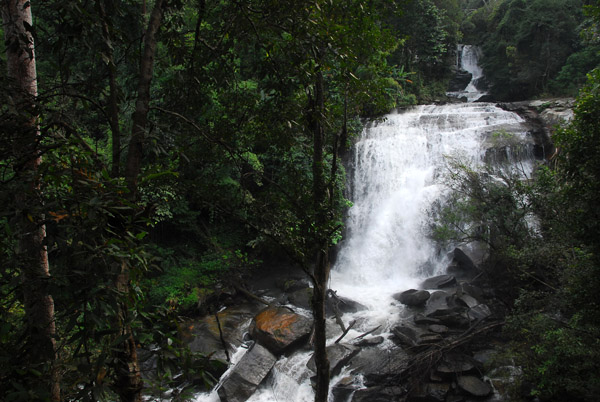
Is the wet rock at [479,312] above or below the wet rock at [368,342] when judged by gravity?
above

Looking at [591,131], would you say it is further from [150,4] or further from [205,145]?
[150,4]

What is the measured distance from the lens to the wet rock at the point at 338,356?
809cm

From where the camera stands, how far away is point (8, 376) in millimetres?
1773

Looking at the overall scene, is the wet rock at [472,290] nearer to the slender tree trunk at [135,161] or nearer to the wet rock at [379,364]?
the wet rock at [379,364]

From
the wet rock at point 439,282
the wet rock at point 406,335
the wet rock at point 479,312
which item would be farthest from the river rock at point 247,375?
the wet rock at point 439,282

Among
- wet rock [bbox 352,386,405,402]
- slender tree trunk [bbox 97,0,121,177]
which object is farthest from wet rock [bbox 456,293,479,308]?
slender tree trunk [bbox 97,0,121,177]

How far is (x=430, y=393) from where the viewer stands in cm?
709

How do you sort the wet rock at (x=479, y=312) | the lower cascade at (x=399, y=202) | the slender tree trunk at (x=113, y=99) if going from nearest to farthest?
the slender tree trunk at (x=113, y=99), the wet rock at (x=479, y=312), the lower cascade at (x=399, y=202)

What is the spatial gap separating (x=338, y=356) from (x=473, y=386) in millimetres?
2696

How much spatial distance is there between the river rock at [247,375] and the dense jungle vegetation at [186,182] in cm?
294

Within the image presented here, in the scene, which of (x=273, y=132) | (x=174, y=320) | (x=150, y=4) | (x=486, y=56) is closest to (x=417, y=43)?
(x=486, y=56)

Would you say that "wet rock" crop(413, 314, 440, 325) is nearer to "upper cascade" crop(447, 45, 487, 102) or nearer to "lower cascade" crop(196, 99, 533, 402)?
"lower cascade" crop(196, 99, 533, 402)

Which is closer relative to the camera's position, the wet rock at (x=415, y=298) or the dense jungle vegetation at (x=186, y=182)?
the dense jungle vegetation at (x=186, y=182)

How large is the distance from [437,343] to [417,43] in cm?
2004
